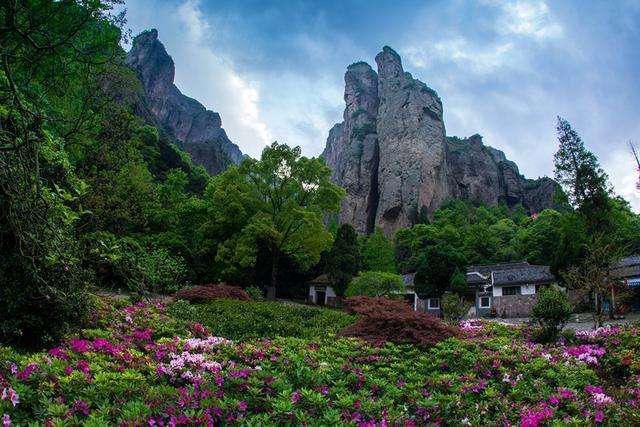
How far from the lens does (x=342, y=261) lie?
29.9 meters

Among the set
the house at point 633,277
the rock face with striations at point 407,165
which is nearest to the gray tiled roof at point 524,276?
the house at point 633,277

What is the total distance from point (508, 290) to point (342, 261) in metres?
12.0

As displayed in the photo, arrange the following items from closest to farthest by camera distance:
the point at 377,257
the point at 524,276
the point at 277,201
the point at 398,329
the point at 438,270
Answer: the point at 398,329 → the point at 438,270 → the point at 277,201 → the point at 524,276 → the point at 377,257

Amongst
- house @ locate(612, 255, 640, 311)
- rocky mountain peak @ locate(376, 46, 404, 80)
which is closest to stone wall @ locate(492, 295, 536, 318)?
house @ locate(612, 255, 640, 311)

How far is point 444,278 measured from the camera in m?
26.1

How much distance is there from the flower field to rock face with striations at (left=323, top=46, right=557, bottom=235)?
193ft

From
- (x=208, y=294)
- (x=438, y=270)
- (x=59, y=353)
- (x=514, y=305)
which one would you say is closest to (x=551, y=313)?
(x=59, y=353)

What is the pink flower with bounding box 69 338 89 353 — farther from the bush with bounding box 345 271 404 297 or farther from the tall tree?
the tall tree

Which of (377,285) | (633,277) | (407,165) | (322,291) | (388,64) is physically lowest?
(322,291)

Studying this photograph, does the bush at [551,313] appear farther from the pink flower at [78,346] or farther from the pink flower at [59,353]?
the pink flower at [59,353]

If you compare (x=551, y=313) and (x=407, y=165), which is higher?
(x=407, y=165)

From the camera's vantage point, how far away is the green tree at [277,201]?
25.8m

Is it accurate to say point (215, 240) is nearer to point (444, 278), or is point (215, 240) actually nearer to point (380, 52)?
point (444, 278)

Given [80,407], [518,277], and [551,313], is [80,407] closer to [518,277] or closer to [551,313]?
[551,313]
